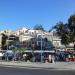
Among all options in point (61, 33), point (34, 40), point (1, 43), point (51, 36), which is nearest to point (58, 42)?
point (51, 36)

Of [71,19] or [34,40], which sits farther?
[34,40]

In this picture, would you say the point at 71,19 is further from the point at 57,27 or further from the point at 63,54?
the point at 63,54

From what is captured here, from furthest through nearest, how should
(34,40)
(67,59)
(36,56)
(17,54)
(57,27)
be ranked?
1. (34,40)
2. (57,27)
3. (17,54)
4. (36,56)
5. (67,59)

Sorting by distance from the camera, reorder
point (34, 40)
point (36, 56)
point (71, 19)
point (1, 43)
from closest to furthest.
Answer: point (36, 56) → point (71, 19) → point (34, 40) → point (1, 43)

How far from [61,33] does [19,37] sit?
30320 mm

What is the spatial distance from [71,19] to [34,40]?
27133mm

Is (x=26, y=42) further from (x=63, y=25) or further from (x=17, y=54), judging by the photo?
(x=17, y=54)

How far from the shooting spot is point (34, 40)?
97.9 meters

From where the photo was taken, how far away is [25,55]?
57.3 meters

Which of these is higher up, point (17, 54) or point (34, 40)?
point (34, 40)

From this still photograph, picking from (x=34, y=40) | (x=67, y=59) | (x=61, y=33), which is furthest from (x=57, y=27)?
(x=67, y=59)

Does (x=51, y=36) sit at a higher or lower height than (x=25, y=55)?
higher

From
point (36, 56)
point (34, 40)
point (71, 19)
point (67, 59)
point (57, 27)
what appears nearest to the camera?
point (67, 59)

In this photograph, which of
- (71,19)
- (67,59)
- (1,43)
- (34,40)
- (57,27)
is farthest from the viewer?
(1,43)
